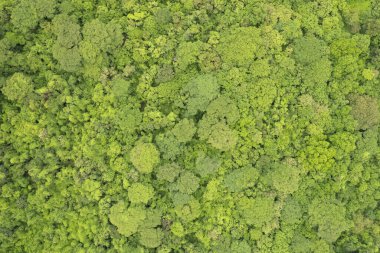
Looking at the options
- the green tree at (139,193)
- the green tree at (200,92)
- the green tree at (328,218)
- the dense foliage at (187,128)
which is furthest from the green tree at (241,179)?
→ the green tree at (139,193)

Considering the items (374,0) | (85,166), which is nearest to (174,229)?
(85,166)

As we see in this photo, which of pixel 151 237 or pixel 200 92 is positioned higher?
pixel 200 92

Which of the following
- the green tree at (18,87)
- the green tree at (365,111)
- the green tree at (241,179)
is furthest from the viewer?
the green tree at (18,87)

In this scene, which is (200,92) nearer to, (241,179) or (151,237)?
(241,179)

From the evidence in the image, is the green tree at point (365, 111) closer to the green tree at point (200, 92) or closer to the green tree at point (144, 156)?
the green tree at point (200, 92)

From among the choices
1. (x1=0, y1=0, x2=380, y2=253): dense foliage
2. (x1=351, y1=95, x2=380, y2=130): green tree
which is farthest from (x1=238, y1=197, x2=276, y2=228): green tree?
(x1=351, y1=95, x2=380, y2=130): green tree

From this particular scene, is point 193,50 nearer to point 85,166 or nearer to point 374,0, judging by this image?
point 85,166

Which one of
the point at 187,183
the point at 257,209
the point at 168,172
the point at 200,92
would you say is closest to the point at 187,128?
the point at 200,92

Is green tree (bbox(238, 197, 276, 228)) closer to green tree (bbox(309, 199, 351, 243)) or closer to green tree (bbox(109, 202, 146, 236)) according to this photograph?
green tree (bbox(309, 199, 351, 243))
